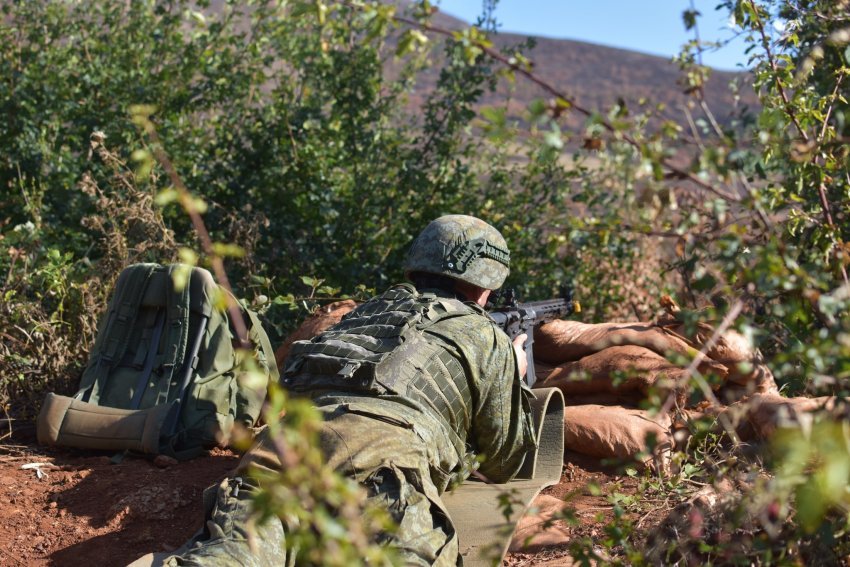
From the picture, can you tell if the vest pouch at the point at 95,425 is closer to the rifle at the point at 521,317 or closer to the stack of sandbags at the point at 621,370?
the rifle at the point at 521,317

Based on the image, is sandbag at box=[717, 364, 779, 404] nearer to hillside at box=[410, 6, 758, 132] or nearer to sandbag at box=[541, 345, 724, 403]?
sandbag at box=[541, 345, 724, 403]

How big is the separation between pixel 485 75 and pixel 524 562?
14.8 feet

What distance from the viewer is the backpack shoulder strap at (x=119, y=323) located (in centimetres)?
551

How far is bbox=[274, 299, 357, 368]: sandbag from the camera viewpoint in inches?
233

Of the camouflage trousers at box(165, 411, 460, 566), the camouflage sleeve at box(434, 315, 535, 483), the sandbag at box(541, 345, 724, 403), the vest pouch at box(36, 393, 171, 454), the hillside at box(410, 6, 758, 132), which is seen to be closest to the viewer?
the camouflage trousers at box(165, 411, 460, 566)

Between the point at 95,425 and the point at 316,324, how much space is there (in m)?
1.39

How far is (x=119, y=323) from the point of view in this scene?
5.53 metres

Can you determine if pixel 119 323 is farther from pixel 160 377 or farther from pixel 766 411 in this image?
pixel 766 411

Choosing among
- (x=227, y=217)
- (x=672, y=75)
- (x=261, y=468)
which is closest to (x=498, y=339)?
(x=261, y=468)

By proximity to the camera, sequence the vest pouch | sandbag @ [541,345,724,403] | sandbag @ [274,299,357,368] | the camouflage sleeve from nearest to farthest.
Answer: the camouflage sleeve
the vest pouch
sandbag @ [541,345,724,403]
sandbag @ [274,299,357,368]

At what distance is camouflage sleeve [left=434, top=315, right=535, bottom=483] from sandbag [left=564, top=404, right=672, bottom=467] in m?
0.64

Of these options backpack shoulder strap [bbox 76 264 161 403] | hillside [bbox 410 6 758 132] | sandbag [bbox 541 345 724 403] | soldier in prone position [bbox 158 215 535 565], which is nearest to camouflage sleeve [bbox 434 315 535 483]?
soldier in prone position [bbox 158 215 535 565]

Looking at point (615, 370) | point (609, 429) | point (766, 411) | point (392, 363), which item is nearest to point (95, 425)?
point (392, 363)

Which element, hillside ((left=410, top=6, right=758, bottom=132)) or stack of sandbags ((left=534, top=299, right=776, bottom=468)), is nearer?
stack of sandbags ((left=534, top=299, right=776, bottom=468))
